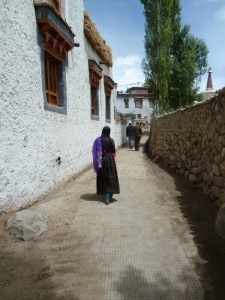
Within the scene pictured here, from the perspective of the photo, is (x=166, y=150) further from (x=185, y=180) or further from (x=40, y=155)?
(x=40, y=155)

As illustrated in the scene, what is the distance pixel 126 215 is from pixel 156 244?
46.8 inches

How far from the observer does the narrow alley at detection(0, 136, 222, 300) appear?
2621mm

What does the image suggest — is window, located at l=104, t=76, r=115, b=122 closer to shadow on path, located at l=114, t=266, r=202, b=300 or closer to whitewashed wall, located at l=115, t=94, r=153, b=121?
shadow on path, located at l=114, t=266, r=202, b=300

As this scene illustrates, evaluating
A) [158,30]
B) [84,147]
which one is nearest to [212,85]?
[158,30]

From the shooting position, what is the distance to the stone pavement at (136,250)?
262 cm

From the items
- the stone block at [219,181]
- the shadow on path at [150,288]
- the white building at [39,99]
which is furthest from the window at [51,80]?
the shadow on path at [150,288]

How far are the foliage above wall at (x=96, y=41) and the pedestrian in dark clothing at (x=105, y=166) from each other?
501cm

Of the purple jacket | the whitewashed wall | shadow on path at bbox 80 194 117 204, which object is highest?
the whitewashed wall

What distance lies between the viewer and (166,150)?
10508 mm

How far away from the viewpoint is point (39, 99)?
531 cm

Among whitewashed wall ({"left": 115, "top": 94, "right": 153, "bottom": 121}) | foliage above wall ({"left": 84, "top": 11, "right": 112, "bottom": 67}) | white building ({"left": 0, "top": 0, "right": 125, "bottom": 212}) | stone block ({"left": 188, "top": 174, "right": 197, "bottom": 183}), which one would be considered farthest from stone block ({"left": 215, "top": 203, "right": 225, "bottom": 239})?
whitewashed wall ({"left": 115, "top": 94, "right": 153, "bottom": 121})

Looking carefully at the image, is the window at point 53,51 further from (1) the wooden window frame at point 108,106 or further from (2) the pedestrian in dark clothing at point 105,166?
(1) the wooden window frame at point 108,106

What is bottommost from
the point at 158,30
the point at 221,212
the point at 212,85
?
the point at 221,212

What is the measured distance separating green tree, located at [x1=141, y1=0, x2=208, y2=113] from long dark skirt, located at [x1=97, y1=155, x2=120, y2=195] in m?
16.2
